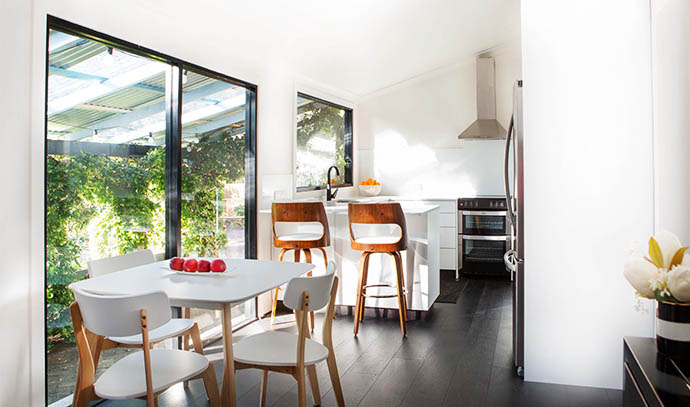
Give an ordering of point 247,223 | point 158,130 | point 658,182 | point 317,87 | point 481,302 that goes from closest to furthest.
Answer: point 658,182 → point 158,130 → point 247,223 → point 481,302 → point 317,87

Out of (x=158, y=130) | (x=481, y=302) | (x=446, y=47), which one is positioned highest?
(x=446, y=47)

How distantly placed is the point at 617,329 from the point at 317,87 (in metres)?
3.80

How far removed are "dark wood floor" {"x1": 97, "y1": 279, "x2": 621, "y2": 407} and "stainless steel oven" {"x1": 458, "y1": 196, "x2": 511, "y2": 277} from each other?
181 centimetres

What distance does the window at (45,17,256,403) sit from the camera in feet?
8.71

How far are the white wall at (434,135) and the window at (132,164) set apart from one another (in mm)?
3253

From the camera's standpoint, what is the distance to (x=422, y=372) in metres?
3.21

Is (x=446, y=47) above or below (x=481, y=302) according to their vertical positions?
above

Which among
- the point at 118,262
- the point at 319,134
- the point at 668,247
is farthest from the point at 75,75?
the point at 319,134

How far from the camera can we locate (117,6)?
2957 millimetres

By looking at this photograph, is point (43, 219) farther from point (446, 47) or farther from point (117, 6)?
point (446, 47)

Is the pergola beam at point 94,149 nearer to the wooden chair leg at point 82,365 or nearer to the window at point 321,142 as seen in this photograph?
the wooden chair leg at point 82,365

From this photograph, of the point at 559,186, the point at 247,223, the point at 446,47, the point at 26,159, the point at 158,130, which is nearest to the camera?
the point at 26,159

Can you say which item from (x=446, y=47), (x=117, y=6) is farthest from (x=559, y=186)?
(x=446, y=47)

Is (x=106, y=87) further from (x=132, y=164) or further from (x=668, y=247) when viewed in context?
(x=668, y=247)
